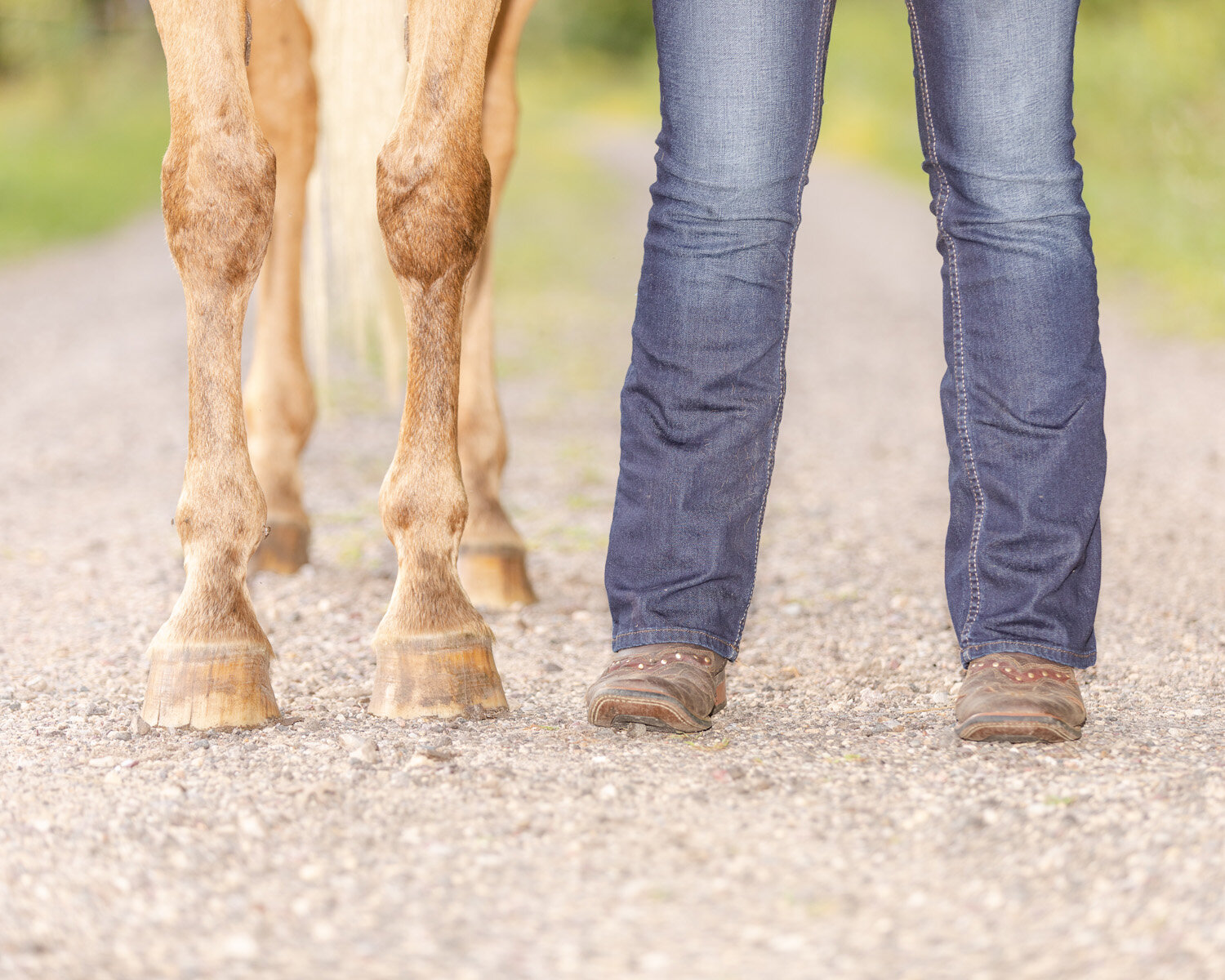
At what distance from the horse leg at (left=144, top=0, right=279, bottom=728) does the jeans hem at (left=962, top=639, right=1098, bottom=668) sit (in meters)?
1.04

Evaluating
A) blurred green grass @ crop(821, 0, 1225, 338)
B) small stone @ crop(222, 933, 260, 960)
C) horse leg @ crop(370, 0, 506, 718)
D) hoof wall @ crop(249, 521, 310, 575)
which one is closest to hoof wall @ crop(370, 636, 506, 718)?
horse leg @ crop(370, 0, 506, 718)

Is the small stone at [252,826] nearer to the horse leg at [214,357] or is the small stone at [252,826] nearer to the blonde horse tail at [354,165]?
the horse leg at [214,357]

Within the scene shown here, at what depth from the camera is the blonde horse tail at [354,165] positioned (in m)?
2.99

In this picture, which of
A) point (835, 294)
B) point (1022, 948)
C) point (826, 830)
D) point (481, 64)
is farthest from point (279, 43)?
point (835, 294)

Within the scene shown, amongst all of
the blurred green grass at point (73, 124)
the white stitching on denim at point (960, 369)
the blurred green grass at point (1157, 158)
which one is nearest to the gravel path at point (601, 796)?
the white stitching on denim at point (960, 369)

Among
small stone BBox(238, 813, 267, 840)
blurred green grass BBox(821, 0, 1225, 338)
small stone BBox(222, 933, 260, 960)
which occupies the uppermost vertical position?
blurred green grass BBox(821, 0, 1225, 338)

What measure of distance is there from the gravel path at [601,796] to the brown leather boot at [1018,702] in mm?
29

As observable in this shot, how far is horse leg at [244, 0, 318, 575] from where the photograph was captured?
2.90 meters

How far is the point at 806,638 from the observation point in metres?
2.50

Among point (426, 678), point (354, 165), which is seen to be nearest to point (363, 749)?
point (426, 678)

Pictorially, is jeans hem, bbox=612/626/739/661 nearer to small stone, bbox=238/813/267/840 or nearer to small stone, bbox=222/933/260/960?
small stone, bbox=238/813/267/840

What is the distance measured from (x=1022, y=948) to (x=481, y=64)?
1359mm

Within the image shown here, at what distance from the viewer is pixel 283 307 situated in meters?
3.05

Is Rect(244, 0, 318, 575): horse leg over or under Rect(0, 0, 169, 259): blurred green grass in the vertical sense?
under
